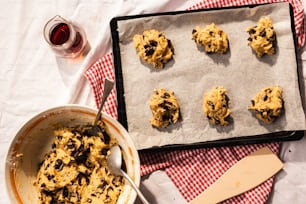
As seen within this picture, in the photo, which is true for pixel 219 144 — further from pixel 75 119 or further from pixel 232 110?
pixel 75 119

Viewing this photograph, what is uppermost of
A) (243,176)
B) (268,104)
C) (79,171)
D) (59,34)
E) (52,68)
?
(59,34)

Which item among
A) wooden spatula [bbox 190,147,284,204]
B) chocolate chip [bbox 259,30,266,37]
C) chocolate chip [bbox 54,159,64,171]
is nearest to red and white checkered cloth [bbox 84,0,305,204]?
wooden spatula [bbox 190,147,284,204]

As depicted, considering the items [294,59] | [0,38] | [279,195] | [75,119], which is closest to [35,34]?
[0,38]

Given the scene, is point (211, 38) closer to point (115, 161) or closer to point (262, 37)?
point (262, 37)

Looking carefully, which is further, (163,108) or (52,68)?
(52,68)

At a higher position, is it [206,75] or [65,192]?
[206,75]

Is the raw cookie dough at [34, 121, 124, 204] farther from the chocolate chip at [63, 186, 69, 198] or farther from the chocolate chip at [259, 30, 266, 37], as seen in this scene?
the chocolate chip at [259, 30, 266, 37]

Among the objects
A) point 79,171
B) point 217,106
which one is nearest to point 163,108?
point 217,106
